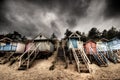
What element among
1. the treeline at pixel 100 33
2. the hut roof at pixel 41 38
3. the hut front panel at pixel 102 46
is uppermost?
the treeline at pixel 100 33

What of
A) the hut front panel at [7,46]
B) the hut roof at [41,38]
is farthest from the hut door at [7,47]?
the hut roof at [41,38]

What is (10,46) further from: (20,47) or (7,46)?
(20,47)

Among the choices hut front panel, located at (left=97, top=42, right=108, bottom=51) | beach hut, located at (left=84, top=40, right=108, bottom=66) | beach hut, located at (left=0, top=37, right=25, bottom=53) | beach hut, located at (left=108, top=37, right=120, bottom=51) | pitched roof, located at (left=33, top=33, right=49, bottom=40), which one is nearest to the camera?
beach hut, located at (left=84, top=40, right=108, bottom=66)

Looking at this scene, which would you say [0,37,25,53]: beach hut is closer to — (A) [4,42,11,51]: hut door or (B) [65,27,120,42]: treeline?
(A) [4,42,11,51]: hut door

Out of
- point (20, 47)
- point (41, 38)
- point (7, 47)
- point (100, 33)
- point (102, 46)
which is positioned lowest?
point (102, 46)

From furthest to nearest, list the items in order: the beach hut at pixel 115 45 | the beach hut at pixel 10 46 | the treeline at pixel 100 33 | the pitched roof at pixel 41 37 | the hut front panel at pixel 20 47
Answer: the treeline at pixel 100 33, the hut front panel at pixel 20 47, the beach hut at pixel 10 46, the pitched roof at pixel 41 37, the beach hut at pixel 115 45

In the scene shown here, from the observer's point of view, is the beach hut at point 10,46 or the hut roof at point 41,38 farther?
the beach hut at point 10,46

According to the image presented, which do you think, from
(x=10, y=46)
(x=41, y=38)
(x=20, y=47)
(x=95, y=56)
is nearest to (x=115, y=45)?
(x=95, y=56)

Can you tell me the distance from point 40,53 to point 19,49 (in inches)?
334

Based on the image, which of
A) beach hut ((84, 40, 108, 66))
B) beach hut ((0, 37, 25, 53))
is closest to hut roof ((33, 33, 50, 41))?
beach hut ((0, 37, 25, 53))

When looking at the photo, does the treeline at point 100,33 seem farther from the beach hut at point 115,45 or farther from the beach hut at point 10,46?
the beach hut at point 10,46

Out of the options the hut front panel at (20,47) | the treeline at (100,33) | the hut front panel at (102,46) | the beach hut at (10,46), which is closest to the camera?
the hut front panel at (102,46)

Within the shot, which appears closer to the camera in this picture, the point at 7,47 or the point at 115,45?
the point at 115,45

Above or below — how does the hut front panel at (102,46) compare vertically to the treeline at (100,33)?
below
